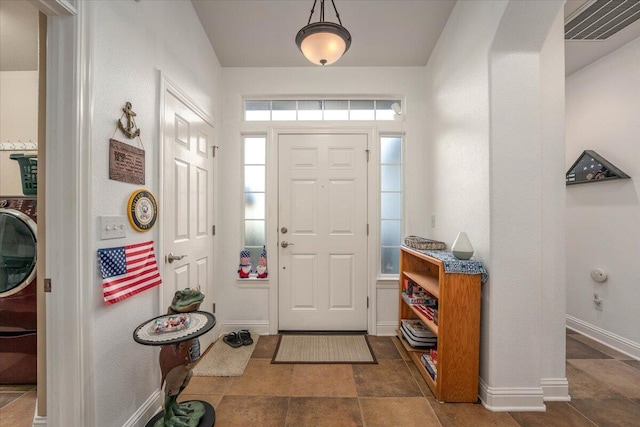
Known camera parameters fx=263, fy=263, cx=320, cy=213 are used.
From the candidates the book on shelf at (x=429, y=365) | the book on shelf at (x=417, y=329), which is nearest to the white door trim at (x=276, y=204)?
the book on shelf at (x=417, y=329)

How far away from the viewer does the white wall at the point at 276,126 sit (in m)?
2.83

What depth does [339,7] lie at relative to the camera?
6.98ft

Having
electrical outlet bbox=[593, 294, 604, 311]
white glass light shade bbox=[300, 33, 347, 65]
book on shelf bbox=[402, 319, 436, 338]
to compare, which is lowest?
book on shelf bbox=[402, 319, 436, 338]

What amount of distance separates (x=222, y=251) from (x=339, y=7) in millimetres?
2503

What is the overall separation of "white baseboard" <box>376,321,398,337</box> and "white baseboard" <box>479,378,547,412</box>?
1.16 m

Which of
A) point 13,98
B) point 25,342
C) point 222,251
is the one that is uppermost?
point 13,98

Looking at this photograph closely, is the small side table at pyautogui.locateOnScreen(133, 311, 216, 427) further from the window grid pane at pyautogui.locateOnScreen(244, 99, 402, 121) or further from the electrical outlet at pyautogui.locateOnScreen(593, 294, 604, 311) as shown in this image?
the electrical outlet at pyautogui.locateOnScreen(593, 294, 604, 311)

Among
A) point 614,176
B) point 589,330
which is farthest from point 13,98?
point 589,330

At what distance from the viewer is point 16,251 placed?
1828 mm

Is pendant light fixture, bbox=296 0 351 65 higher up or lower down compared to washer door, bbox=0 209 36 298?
higher up

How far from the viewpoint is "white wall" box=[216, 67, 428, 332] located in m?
2.83

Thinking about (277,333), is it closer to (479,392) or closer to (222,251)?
(222,251)

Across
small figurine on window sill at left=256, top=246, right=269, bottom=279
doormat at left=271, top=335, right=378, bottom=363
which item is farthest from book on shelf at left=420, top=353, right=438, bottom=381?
small figurine on window sill at left=256, top=246, right=269, bottom=279

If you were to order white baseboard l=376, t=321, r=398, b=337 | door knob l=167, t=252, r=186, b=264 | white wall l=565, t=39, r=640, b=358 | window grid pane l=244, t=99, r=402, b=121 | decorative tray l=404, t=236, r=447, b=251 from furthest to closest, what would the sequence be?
window grid pane l=244, t=99, r=402, b=121 < white baseboard l=376, t=321, r=398, b=337 < white wall l=565, t=39, r=640, b=358 < decorative tray l=404, t=236, r=447, b=251 < door knob l=167, t=252, r=186, b=264
